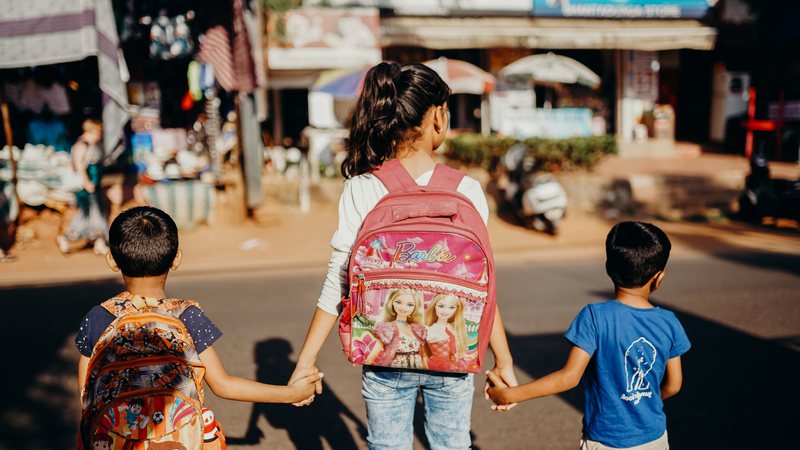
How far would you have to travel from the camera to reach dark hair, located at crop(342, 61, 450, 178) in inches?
87.7

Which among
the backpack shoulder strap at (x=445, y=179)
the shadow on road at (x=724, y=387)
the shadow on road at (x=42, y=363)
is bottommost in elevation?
the shadow on road at (x=724, y=387)

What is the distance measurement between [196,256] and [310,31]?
24.2ft

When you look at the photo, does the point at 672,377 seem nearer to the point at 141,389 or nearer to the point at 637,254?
the point at 637,254

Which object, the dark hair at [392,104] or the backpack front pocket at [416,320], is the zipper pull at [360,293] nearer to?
the backpack front pocket at [416,320]

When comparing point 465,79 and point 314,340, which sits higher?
point 465,79

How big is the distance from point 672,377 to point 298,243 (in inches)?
308

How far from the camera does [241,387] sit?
7.32ft

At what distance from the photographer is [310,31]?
48.7ft

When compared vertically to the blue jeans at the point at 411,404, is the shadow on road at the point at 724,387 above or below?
below

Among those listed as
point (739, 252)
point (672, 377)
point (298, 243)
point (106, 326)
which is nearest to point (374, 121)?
point (106, 326)

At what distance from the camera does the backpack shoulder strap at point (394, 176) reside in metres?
2.16

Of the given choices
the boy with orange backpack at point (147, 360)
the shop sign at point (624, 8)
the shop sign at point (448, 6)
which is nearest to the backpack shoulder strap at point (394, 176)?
the boy with orange backpack at point (147, 360)

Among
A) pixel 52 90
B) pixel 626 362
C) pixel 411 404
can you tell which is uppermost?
pixel 52 90

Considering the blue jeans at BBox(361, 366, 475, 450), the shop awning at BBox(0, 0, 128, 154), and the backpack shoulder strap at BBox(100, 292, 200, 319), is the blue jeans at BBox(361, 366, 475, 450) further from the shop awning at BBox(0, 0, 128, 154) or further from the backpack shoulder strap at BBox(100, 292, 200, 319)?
the shop awning at BBox(0, 0, 128, 154)
